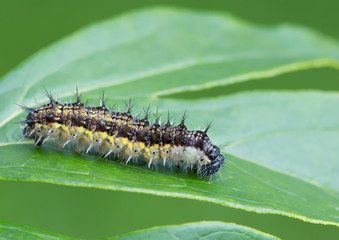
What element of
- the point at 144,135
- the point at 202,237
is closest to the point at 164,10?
the point at 144,135

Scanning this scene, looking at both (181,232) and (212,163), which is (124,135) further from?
(181,232)

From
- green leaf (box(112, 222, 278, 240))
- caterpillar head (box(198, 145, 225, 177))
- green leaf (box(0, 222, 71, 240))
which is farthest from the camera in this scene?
caterpillar head (box(198, 145, 225, 177))

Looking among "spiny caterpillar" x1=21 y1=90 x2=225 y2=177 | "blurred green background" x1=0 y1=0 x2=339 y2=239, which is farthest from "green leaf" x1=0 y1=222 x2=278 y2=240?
→ "blurred green background" x1=0 y1=0 x2=339 y2=239

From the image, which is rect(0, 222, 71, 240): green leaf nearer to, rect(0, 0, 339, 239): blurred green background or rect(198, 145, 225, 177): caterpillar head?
rect(198, 145, 225, 177): caterpillar head

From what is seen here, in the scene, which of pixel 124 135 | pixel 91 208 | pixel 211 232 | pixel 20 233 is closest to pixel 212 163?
pixel 124 135

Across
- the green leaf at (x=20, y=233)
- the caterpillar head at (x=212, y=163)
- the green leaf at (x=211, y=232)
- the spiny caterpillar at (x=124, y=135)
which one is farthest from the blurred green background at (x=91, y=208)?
the green leaf at (x=211, y=232)
